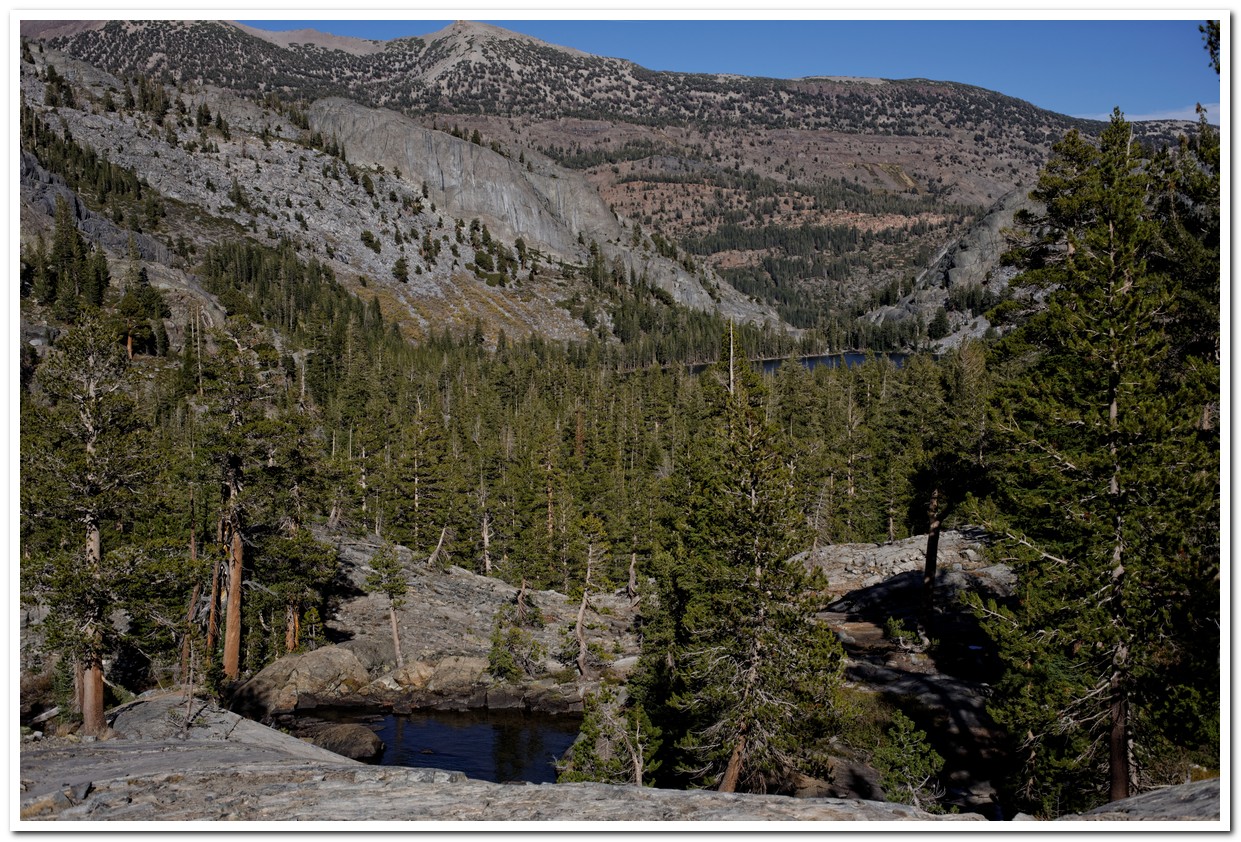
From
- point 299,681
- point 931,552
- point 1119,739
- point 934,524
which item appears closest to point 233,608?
point 299,681

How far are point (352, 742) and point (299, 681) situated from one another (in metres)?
9.62

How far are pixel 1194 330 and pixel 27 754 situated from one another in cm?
2352

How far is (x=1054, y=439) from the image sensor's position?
53.6ft

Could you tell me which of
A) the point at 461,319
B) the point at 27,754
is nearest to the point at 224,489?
the point at 27,754

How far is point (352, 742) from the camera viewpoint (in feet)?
112

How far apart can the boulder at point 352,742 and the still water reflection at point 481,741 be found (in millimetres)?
691

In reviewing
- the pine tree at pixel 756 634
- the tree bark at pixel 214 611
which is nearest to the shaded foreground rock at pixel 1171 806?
the pine tree at pixel 756 634

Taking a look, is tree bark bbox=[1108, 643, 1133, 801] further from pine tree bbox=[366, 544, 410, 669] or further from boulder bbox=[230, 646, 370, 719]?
pine tree bbox=[366, 544, 410, 669]

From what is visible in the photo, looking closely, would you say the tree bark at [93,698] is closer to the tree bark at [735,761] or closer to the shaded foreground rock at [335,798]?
the shaded foreground rock at [335,798]

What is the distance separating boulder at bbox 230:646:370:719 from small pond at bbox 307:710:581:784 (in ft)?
6.10

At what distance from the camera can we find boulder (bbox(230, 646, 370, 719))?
3853 centimetres

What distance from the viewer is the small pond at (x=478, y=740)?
114 feet

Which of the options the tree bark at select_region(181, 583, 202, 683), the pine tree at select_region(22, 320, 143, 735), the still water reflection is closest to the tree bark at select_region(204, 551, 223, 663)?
the tree bark at select_region(181, 583, 202, 683)
